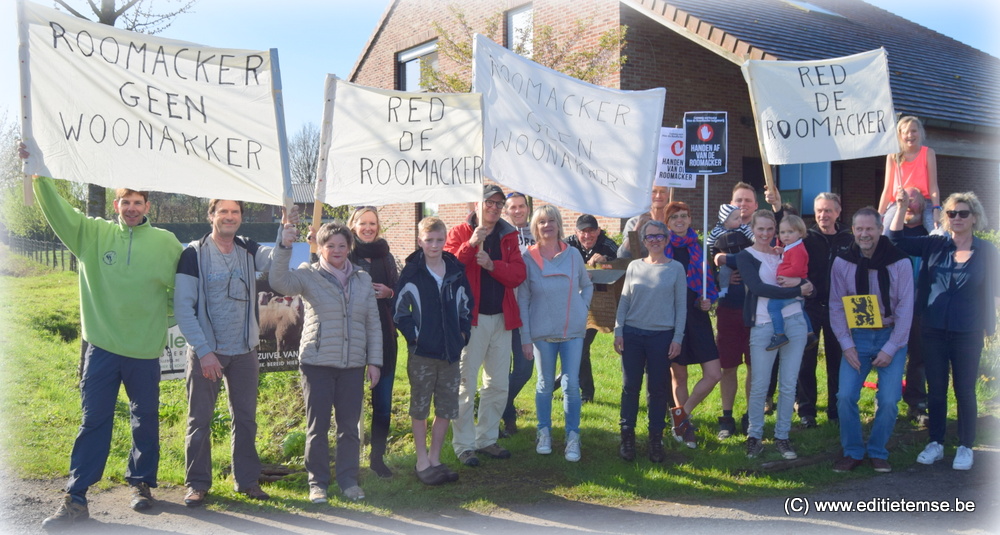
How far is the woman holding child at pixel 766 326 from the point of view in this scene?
5.70 metres

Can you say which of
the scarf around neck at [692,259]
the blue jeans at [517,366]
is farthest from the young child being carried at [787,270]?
the blue jeans at [517,366]

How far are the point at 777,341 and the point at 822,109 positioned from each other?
1961 mm

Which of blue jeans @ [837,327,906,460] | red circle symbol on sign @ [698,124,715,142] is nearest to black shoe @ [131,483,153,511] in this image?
blue jeans @ [837,327,906,460]

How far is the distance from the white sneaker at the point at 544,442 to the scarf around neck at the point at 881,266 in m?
2.52

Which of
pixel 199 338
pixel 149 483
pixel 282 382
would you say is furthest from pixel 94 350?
pixel 282 382

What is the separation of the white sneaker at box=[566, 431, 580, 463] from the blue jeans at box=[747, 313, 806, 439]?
1345 millimetres

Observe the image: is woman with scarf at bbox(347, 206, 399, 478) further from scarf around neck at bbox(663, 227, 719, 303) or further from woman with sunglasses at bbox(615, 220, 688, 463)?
scarf around neck at bbox(663, 227, 719, 303)

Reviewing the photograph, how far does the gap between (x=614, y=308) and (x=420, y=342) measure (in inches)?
85.1

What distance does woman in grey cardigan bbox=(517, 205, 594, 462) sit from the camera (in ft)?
18.9

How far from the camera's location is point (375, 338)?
207 inches

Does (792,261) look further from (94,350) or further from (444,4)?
(444,4)

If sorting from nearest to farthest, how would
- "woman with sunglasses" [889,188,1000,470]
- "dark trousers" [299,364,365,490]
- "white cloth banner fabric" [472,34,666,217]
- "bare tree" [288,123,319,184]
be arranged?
"dark trousers" [299,364,365,490] < "woman with sunglasses" [889,188,1000,470] < "white cloth banner fabric" [472,34,666,217] < "bare tree" [288,123,319,184]

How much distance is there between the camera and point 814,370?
6.69 meters

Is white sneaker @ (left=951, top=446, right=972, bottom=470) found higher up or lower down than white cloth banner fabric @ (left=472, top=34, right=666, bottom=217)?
lower down
